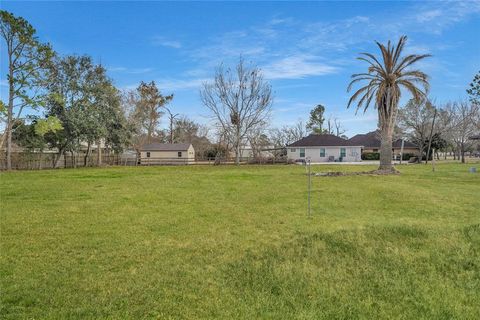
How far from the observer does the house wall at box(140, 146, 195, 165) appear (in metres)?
42.2

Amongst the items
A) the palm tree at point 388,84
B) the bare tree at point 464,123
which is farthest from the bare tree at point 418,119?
the palm tree at point 388,84

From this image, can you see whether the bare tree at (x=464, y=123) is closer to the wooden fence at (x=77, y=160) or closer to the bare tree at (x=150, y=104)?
the wooden fence at (x=77, y=160)

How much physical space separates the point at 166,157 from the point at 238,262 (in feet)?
132

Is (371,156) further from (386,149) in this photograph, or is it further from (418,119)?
(386,149)

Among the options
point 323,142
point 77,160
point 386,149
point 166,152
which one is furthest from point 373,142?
point 77,160

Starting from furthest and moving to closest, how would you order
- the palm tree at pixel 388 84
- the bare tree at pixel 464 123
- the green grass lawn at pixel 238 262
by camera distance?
the bare tree at pixel 464 123, the palm tree at pixel 388 84, the green grass lawn at pixel 238 262

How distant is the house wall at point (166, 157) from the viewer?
138 feet

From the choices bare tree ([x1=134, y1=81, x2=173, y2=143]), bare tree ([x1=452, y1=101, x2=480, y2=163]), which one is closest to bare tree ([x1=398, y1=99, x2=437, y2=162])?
bare tree ([x1=452, y1=101, x2=480, y2=163])

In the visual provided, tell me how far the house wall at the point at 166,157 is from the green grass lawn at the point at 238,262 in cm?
3376

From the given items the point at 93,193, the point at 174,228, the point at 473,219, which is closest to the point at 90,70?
the point at 93,193

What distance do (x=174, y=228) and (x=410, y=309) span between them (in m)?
4.28

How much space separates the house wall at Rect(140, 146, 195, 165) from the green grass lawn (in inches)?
1329

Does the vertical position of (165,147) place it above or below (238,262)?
above

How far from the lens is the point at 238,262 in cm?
478
